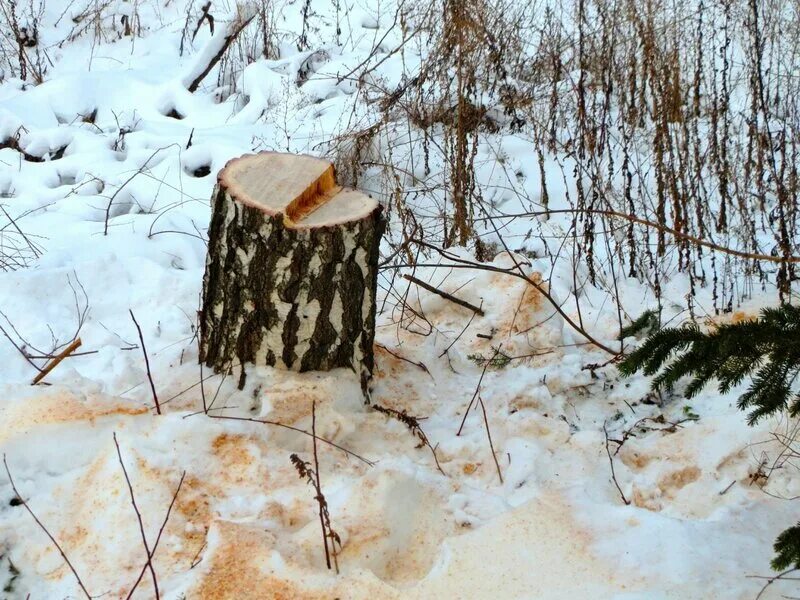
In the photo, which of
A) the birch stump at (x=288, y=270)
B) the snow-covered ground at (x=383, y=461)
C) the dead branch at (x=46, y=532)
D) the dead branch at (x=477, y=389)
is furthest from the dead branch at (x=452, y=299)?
the dead branch at (x=46, y=532)

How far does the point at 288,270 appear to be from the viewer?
256 centimetres

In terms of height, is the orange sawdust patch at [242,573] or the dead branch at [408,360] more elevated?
the orange sawdust patch at [242,573]

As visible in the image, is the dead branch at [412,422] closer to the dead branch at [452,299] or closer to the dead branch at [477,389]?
the dead branch at [477,389]

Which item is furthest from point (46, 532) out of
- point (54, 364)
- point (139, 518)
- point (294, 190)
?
point (294, 190)

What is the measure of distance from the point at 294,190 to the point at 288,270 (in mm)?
279

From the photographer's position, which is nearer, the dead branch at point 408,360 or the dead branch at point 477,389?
the dead branch at point 477,389

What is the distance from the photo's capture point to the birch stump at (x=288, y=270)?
254 centimetres

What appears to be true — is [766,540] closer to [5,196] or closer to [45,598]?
[45,598]

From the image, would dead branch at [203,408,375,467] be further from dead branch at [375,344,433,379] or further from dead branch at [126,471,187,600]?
dead branch at [375,344,433,379]

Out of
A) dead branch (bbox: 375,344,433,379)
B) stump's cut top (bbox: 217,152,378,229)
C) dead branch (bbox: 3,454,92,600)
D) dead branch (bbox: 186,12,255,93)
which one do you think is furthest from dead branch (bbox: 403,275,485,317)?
dead branch (bbox: 186,12,255,93)

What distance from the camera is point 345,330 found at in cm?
273

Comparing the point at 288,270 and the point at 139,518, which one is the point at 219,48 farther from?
the point at 139,518

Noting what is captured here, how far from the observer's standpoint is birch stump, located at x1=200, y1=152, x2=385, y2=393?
8.34 ft

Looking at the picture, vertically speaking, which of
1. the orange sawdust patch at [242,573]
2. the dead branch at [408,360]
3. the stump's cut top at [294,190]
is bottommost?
the dead branch at [408,360]
